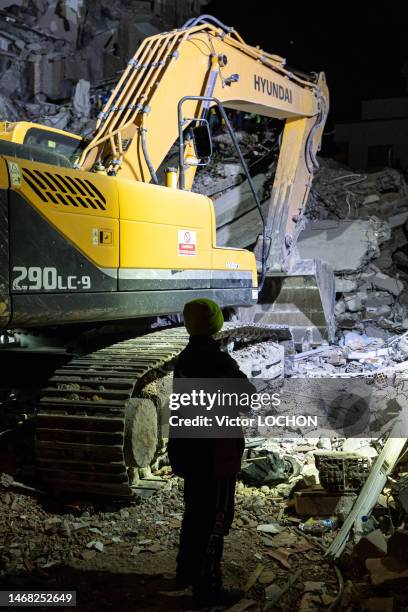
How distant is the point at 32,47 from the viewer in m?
21.5

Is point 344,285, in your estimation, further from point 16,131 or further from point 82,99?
point 82,99

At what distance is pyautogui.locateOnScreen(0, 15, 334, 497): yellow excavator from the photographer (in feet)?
12.0

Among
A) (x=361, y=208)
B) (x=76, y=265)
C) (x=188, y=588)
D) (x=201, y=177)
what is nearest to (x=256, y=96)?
(x=76, y=265)

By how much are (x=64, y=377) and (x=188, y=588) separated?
161cm

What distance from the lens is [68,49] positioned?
22.5 m

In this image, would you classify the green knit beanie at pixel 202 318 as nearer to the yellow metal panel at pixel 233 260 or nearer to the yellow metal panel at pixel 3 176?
the yellow metal panel at pixel 3 176

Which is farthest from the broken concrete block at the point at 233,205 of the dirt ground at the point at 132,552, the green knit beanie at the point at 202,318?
the green knit beanie at the point at 202,318

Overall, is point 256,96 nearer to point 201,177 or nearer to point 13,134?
point 13,134

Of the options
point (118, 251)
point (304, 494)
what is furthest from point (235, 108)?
point (304, 494)

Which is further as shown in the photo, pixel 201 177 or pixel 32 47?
pixel 32 47

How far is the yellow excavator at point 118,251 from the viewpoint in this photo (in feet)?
12.0

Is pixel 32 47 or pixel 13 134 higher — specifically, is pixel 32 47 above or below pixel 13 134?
above

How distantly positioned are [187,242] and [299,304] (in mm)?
4298

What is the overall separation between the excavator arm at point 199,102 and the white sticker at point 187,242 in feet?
1.90
